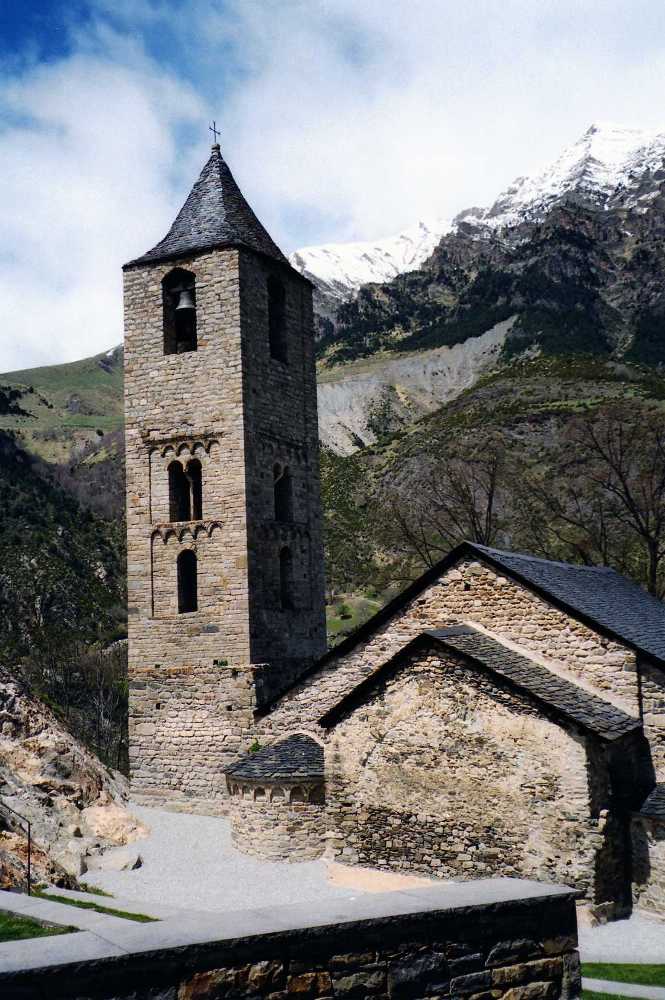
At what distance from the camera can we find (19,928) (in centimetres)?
668

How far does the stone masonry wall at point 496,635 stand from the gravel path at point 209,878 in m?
2.94

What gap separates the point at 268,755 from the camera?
16469mm

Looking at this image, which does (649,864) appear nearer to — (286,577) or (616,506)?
(286,577)

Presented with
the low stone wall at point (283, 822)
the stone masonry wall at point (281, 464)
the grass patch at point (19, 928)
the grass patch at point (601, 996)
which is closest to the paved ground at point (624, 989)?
the grass patch at point (601, 996)

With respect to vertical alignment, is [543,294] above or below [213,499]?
above

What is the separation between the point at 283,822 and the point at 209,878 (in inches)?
55.2

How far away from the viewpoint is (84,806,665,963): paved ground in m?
11.5

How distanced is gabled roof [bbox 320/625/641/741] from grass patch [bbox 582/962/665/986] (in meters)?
2.53

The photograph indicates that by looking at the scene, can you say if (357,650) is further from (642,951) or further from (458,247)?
→ (458,247)

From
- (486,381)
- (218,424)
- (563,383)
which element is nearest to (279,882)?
(218,424)

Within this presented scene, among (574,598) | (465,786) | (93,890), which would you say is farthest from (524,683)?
(93,890)

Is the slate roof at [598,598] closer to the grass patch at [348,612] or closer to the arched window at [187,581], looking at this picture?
the arched window at [187,581]

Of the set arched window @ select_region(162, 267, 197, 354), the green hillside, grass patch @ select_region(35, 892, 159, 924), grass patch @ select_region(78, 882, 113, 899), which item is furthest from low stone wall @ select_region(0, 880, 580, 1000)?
the green hillside

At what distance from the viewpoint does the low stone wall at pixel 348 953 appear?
4.42 meters
